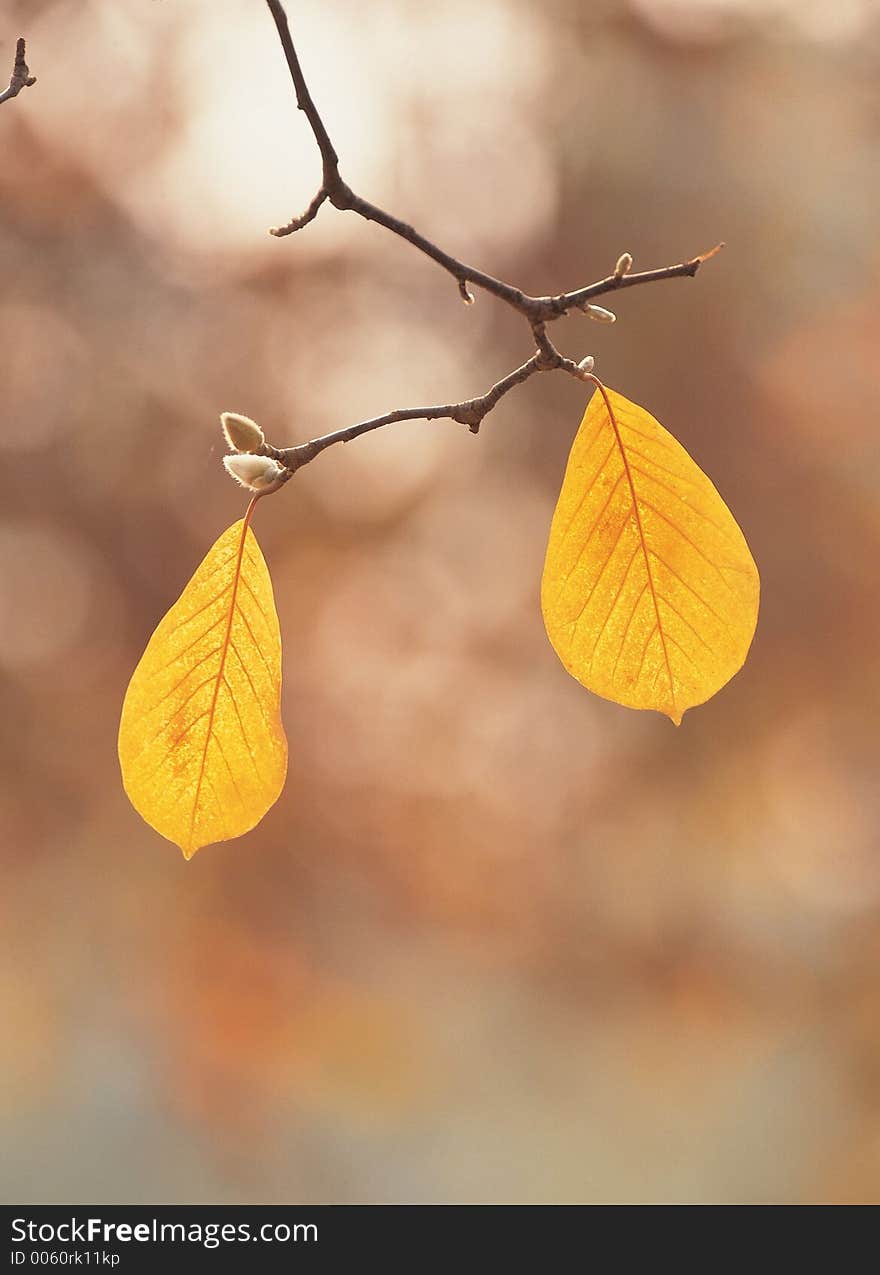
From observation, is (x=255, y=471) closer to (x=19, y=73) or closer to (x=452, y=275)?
(x=452, y=275)

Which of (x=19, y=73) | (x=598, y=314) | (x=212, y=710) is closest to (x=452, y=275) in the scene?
(x=598, y=314)

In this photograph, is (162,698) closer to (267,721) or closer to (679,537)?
(267,721)

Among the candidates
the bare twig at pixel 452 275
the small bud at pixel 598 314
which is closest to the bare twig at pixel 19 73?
the bare twig at pixel 452 275

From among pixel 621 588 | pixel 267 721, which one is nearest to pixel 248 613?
pixel 267 721

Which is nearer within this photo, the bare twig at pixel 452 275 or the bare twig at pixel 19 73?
the bare twig at pixel 452 275

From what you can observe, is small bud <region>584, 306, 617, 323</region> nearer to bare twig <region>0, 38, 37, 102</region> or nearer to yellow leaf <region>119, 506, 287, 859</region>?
yellow leaf <region>119, 506, 287, 859</region>

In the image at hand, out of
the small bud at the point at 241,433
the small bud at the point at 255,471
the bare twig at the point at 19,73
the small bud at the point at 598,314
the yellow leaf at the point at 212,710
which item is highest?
the bare twig at the point at 19,73

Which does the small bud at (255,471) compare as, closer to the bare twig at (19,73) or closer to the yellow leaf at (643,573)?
the yellow leaf at (643,573)

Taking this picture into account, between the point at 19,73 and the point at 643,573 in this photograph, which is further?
the point at 19,73
